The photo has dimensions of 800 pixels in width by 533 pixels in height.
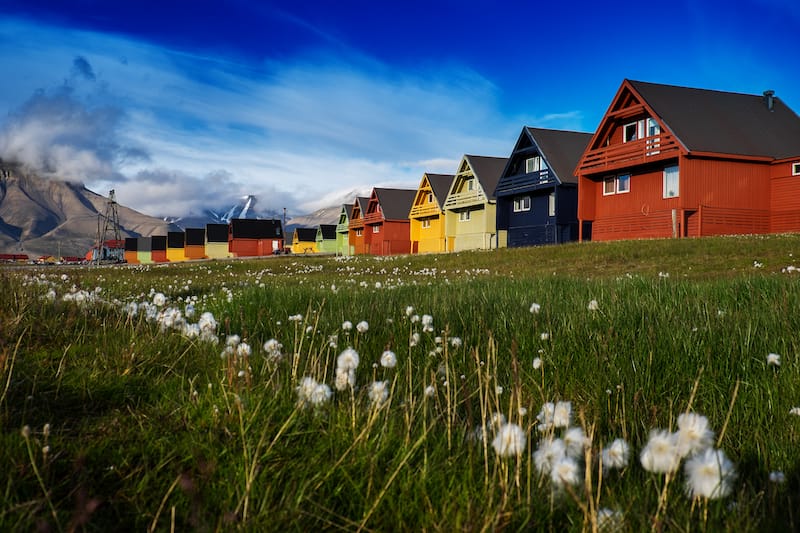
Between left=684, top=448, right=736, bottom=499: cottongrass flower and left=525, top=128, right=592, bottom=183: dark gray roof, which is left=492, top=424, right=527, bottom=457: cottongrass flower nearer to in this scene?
left=684, top=448, right=736, bottom=499: cottongrass flower

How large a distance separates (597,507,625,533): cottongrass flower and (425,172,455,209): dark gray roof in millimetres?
48269

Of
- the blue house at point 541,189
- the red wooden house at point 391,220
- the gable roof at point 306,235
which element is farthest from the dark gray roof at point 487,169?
the gable roof at point 306,235

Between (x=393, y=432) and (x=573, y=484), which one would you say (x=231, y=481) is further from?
(x=573, y=484)

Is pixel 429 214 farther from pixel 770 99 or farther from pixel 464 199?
pixel 770 99

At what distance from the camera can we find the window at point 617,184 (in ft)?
101

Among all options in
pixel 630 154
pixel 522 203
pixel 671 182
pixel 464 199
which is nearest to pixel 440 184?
pixel 464 199

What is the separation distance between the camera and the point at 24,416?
7.79ft

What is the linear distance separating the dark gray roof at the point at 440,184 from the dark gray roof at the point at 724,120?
23.3m

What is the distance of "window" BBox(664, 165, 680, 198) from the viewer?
27.5 m

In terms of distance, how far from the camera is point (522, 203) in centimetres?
3997

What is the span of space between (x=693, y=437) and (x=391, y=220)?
2223 inches

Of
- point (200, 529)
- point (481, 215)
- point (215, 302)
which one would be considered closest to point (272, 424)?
point (200, 529)

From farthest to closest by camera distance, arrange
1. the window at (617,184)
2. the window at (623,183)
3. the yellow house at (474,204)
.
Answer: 1. the yellow house at (474,204)
2. the window at (617,184)
3. the window at (623,183)

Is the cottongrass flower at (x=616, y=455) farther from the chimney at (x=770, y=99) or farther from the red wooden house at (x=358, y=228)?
the red wooden house at (x=358, y=228)
